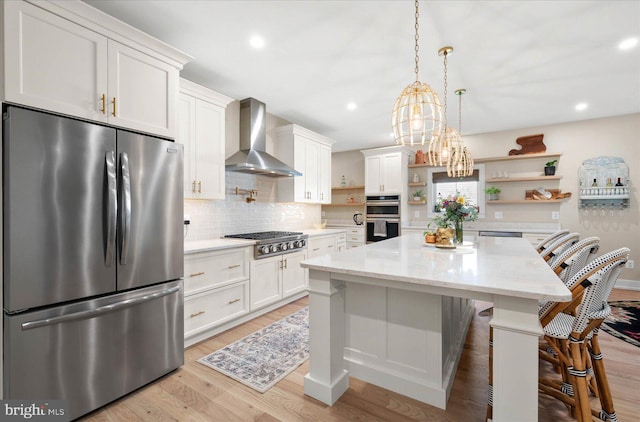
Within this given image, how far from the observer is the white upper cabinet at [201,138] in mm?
2975

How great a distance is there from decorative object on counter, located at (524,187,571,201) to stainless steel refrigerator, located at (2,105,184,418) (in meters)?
5.58

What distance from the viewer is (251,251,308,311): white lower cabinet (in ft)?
10.8

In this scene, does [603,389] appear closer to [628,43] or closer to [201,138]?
[628,43]

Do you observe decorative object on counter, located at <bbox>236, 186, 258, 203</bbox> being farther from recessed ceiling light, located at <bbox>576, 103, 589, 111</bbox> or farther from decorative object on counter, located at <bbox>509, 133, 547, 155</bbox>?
recessed ceiling light, located at <bbox>576, 103, 589, 111</bbox>

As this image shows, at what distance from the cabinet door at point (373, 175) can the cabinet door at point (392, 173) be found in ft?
0.28

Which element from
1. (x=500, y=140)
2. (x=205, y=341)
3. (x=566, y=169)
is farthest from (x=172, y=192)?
(x=566, y=169)

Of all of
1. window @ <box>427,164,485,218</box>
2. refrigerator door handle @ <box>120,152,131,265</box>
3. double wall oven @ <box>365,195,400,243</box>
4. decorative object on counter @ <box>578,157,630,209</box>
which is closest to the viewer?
refrigerator door handle @ <box>120,152,131,265</box>

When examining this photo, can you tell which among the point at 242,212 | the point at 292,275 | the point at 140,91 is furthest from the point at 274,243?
the point at 140,91

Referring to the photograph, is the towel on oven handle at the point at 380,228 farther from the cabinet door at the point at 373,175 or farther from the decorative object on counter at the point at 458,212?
the decorative object on counter at the point at 458,212

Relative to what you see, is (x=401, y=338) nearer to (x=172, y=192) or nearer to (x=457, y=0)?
(x=172, y=192)

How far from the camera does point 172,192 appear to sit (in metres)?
2.20

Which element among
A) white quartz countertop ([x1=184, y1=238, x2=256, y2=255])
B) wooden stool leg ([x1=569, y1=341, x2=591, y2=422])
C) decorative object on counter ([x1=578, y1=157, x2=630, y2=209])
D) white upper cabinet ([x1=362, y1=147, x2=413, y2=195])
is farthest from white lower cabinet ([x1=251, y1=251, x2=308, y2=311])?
decorative object on counter ([x1=578, y1=157, x2=630, y2=209])

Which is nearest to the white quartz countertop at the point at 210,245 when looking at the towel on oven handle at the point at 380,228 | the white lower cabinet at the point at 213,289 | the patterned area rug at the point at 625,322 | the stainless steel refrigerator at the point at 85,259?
the white lower cabinet at the point at 213,289

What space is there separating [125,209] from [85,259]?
36 cm
